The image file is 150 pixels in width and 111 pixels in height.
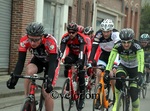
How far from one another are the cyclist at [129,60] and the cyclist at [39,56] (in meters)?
1.27

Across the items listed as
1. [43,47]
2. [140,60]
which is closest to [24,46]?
[43,47]

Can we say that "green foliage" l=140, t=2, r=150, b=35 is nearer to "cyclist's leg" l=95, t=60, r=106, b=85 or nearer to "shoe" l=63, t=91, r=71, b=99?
"cyclist's leg" l=95, t=60, r=106, b=85

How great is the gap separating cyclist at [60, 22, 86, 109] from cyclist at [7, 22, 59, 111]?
7.51 feet

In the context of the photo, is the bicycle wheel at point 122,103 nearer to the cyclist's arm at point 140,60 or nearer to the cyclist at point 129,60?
the cyclist at point 129,60

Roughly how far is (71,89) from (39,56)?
260 cm

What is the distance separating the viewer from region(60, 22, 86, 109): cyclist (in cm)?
918

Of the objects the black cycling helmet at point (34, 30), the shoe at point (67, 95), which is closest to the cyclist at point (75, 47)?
the shoe at point (67, 95)

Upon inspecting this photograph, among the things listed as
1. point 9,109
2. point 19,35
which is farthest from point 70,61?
point 19,35

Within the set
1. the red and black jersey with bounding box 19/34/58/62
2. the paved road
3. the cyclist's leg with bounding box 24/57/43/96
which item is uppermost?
the red and black jersey with bounding box 19/34/58/62

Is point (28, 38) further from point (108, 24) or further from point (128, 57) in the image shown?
point (108, 24)

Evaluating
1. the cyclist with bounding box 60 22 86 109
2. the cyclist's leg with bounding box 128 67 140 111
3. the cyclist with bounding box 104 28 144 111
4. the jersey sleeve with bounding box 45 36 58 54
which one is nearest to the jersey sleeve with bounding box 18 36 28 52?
the jersey sleeve with bounding box 45 36 58 54

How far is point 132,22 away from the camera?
127 ft

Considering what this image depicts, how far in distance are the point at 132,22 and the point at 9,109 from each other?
30.1 m

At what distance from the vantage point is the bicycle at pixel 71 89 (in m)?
9.14
